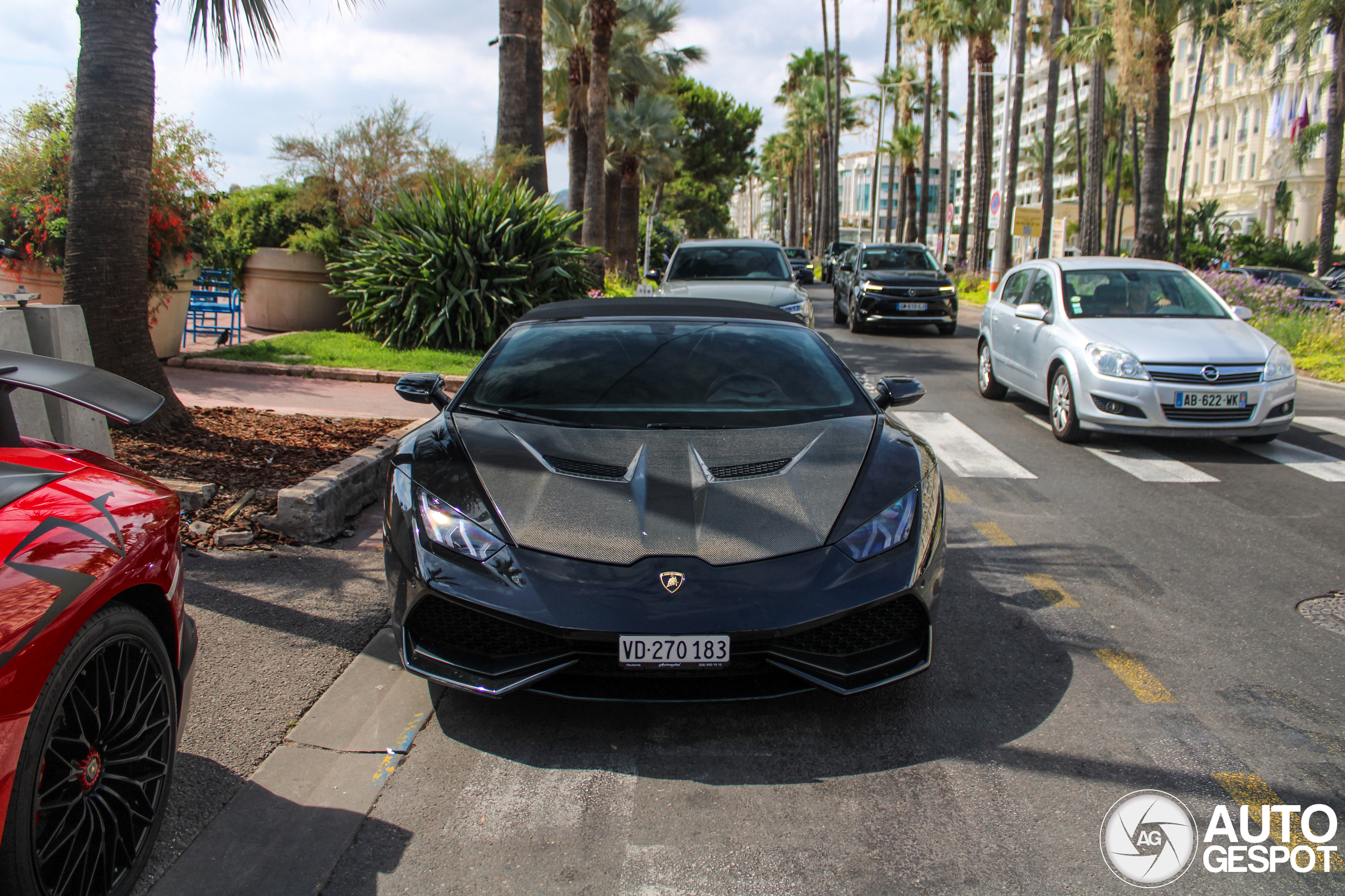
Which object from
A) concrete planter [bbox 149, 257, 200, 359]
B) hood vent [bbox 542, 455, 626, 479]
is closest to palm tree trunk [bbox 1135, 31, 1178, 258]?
concrete planter [bbox 149, 257, 200, 359]

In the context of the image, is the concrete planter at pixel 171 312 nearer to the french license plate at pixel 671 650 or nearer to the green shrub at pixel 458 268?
the green shrub at pixel 458 268

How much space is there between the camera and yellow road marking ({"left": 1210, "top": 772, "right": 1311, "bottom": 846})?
111 inches

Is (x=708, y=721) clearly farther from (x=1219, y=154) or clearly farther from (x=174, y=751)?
(x=1219, y=154)

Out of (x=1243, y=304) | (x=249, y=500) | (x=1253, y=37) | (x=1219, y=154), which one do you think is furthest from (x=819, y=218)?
(x=249, y=500)

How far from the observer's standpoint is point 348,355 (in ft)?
39.6

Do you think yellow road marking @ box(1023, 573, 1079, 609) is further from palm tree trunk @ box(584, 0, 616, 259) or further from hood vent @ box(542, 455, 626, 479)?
palm tree trunk @ box(584, 0, 616, 259)

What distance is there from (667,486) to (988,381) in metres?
8.85

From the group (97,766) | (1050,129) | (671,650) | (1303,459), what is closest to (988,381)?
(1303,459)

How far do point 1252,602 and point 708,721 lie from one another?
2974mm

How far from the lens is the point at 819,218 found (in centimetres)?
8244

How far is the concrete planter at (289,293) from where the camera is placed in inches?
593

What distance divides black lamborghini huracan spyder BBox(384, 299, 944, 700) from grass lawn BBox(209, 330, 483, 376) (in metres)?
7.57

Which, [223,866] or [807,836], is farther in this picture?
[807,836]

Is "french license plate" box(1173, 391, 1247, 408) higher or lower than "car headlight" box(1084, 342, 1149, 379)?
lower
